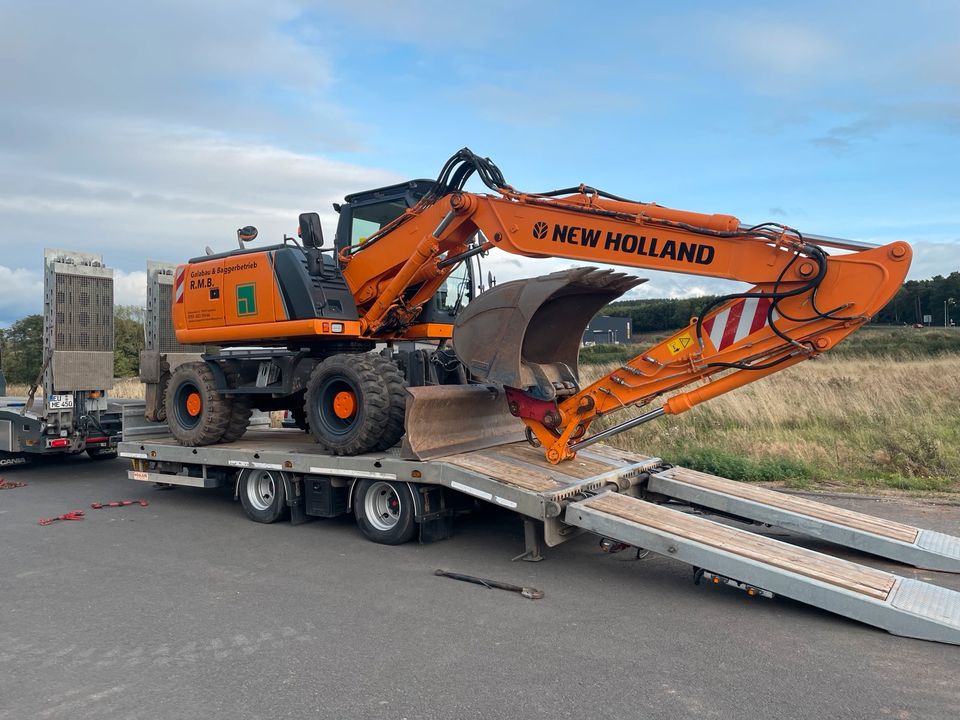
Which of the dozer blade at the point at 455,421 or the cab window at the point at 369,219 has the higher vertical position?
the cab window at the point at 369,219

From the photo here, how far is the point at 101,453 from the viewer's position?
13.6 metres

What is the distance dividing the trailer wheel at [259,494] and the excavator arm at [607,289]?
225 centimetres

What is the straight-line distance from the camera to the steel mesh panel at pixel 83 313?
1189 centimetres

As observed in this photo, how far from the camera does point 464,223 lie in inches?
325

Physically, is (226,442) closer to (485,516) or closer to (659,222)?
(485,516)

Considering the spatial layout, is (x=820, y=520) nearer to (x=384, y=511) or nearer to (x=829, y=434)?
(x=384, y=511)

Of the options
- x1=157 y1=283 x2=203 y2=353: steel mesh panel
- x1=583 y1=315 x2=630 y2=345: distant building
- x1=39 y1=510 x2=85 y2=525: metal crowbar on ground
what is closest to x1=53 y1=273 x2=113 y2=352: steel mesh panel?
x1=157 y1=283 x2=203 y2=353: steel mesh panel

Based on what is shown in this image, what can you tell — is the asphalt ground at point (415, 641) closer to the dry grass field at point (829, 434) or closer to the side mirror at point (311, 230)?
the side mirror at point (311, 230)

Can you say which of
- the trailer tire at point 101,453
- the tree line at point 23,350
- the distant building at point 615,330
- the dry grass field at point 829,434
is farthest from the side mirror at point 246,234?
the distant building at point 615,330

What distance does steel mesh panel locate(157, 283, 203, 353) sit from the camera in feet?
39.4

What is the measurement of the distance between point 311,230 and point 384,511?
11.2ft

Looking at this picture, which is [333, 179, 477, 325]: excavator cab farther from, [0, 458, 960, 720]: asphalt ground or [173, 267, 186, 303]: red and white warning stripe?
[0, 458, 960, 720]: asphalt ground

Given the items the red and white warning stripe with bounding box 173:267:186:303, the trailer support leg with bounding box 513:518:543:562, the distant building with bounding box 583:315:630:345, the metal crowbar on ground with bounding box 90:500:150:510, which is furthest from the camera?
the distant building with bounding box 583:315:630:345

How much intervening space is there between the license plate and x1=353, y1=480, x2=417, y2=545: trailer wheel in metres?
6.34
